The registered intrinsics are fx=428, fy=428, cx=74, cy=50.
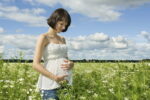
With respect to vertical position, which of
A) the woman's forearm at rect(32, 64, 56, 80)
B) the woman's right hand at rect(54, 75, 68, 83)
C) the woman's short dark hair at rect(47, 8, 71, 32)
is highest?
the woman's short dark hair at rect(47, 8, 71, 32)

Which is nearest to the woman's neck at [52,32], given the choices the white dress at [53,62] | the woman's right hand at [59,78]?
the white dress at [53,62]

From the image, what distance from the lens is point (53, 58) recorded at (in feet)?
18.6

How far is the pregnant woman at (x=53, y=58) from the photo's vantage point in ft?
18.2

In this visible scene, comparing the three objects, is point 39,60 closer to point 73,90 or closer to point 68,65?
point 68,65

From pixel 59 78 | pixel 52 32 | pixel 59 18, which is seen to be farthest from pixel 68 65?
pixel 59 18

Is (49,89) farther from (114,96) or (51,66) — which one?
(114,96)

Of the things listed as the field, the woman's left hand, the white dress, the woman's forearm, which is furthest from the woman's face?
the field

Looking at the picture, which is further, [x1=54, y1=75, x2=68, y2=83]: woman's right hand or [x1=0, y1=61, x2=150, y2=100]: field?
[x1=0, y1=61, x2=150, y2=100]: field

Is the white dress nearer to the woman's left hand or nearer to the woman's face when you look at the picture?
the woman's left hand

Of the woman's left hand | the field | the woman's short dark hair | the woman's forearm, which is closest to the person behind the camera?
the woman's forearm

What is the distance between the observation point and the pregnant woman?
5559mm

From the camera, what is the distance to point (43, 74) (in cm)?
555

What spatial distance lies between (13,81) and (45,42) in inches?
73.3

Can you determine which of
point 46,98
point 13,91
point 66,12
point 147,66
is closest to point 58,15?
point 66,12
